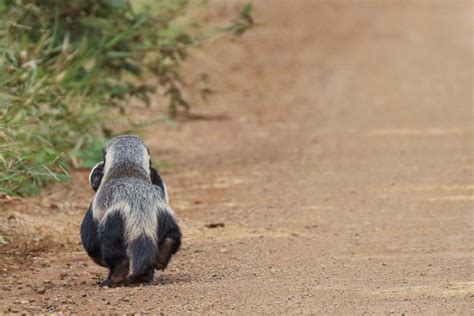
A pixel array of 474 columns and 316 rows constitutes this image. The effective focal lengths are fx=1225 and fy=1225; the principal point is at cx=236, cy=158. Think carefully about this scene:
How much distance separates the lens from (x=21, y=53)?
32.2 ft

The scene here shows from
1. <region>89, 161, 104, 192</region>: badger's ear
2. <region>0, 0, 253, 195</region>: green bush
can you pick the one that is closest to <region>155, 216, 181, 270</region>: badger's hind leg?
<region>89, 161, 104, 192</region>: badger's ear

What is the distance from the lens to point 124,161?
7008 mm

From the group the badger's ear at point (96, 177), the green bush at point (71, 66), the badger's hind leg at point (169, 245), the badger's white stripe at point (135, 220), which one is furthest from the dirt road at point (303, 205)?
the badger's ear at point (96, 177)

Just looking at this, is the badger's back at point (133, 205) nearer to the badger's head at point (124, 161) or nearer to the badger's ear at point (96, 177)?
the badger's head at point (124, 161)

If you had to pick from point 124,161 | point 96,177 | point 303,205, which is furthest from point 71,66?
point 124,161

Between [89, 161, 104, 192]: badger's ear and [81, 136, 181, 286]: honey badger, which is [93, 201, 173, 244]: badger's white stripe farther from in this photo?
[89, 161, 104, 192]: badger's ear

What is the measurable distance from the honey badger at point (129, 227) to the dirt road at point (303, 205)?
18 centimetres

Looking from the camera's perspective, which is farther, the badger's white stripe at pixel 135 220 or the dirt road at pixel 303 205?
the badger's white stripe at pixel 135 220

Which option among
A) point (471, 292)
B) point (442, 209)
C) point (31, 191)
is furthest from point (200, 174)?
point (471, 292)

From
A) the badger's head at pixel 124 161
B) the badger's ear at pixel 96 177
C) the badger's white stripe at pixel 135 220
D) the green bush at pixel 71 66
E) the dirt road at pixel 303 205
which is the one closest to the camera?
the dirt road at pixel 303 205

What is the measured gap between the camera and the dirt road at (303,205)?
637 centimetres

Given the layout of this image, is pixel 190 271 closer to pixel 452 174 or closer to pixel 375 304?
pixel 375 304

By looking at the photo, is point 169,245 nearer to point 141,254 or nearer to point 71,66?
point 141,254

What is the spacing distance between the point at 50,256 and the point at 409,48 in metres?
14.9
